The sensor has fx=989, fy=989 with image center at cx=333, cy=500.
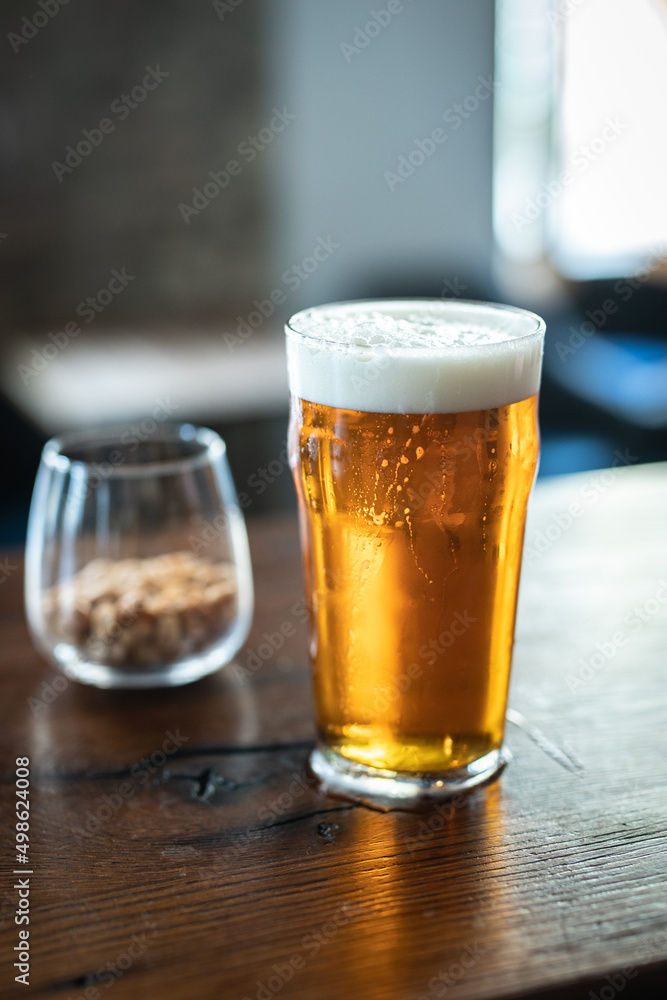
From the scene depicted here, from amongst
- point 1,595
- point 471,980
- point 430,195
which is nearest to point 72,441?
point 1,595

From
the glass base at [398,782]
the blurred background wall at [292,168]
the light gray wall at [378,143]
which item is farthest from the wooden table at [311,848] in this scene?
the light gray wall at [378,143]

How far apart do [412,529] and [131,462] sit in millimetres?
381

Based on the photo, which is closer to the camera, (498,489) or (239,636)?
(498,489)

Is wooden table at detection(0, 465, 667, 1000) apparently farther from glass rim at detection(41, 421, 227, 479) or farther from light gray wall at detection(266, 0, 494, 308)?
light gray wall at detection(266, 0, 494, 308)

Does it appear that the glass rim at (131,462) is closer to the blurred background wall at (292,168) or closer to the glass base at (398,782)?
the glass base at (398,782)

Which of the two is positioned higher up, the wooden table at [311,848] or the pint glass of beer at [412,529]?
the pint glass of beer at [412,529]

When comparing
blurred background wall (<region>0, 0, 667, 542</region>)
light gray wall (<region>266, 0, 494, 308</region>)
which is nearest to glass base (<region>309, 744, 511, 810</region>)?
blurred background wall (<region>0, 0, 667, 542</region>)

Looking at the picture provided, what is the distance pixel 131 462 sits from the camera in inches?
37.5

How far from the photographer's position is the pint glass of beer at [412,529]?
2.14 ft

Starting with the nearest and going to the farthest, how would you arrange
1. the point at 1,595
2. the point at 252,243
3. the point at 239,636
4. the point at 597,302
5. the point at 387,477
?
1. the point at 387,477
2. the point at 239,636
3. the point at 1,595
4. the point at 597,302
5. the point at 252,243

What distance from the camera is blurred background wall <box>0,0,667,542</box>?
163 inches

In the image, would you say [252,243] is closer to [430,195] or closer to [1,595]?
[430,195]

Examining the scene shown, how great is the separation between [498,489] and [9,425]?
260 centimetres

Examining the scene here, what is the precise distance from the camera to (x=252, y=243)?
181 inches
